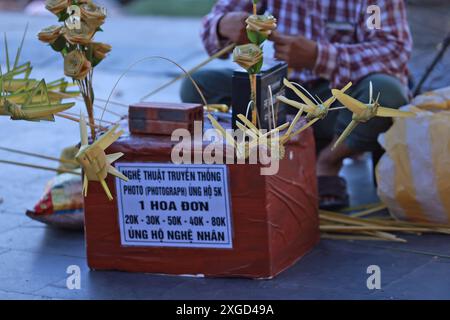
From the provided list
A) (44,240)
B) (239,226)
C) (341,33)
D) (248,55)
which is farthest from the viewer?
(341,33)

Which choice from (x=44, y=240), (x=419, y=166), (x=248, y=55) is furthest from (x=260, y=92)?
(x=44, y=240)

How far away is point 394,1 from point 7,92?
1.35 metres

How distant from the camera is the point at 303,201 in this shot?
259 centimetres

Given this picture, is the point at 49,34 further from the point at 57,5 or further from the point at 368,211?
the point at 368,211

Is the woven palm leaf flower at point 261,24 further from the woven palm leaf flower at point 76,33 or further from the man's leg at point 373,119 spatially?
the man's leg at point 373,119

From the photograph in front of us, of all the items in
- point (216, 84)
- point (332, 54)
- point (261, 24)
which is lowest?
point (216, 84)

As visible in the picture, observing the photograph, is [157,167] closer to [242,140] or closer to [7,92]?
[242,140]

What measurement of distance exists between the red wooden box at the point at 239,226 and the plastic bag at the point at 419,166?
0.33m

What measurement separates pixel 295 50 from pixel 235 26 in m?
0.21

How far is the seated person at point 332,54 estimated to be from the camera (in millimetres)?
2945

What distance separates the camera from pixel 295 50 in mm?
2904

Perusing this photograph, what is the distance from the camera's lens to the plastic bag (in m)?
2.68

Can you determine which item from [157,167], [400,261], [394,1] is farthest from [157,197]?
[394,1]

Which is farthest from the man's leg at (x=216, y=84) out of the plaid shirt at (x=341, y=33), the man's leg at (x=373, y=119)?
the man's leg at (x=373, y=119)
